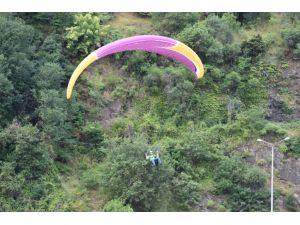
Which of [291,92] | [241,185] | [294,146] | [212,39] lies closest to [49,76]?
[212,39]

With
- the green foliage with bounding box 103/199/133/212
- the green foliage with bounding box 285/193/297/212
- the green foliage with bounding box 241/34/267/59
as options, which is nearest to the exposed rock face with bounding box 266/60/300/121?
the green foliage with bounding box 241/34/267/59

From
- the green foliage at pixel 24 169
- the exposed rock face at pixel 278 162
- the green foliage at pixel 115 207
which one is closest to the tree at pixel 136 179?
the green foliage at pixel 115 207

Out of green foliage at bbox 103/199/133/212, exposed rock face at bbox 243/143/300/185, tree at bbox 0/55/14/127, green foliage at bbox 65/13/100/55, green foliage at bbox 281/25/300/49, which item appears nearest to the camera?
green foliage at bbox 103/199/133/212

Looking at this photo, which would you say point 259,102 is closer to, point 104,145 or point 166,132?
point 166,132

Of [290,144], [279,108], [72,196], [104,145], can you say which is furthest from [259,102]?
[72,196]

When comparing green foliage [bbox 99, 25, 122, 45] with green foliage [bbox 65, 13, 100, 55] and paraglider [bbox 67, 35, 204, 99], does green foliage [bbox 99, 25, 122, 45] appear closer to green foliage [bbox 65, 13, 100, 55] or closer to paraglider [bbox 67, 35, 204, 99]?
green foliage [bbox 65, 13, 100, 55]
